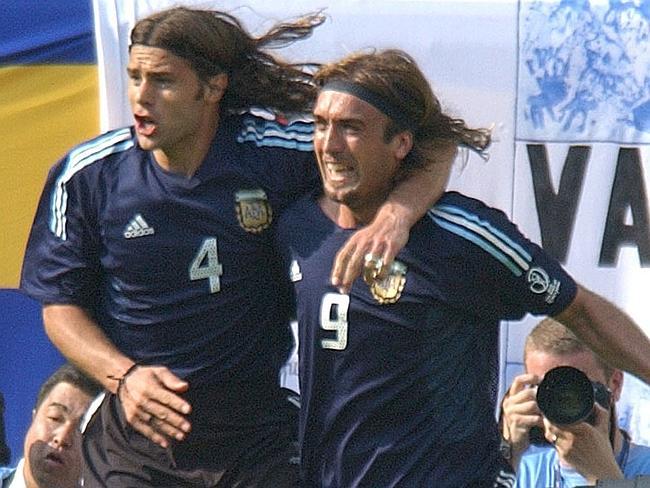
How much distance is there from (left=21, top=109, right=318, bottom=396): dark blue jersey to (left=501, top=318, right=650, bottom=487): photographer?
0.65 metres

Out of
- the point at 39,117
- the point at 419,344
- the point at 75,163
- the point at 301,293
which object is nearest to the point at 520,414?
the point at 419,344

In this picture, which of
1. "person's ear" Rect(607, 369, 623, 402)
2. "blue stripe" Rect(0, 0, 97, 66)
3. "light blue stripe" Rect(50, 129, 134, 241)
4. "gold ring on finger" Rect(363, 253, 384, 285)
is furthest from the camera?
"blue stripe" Rect(0, 0, 97, 66)

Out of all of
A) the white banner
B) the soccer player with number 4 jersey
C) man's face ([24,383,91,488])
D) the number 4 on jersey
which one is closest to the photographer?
the soccer player with number 4 jersey

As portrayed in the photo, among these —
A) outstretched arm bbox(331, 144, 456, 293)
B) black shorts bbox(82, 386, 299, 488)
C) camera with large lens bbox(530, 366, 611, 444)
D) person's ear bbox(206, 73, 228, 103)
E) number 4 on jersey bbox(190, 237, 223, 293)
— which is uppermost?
person's ear bbox(206, 73, 228, 103)

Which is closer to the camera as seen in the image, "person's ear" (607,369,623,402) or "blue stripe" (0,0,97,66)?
"person's ear" (607,369,623,402)

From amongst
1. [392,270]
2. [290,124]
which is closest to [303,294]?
[392,270]

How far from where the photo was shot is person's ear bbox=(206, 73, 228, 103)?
4105 millimetres

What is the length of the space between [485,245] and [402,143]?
0.31 m

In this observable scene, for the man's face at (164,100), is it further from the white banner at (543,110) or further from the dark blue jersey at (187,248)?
the white banner at (543,110)

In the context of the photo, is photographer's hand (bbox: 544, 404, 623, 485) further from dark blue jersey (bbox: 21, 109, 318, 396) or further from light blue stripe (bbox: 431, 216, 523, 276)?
A: dark blue jersey (bbox: 21, 109, 318, 396)

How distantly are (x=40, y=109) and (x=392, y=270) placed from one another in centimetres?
217

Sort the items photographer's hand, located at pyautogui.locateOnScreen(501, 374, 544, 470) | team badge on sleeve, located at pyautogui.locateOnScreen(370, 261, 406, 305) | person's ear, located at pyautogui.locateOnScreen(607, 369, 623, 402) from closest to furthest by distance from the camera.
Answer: team badge on sleeve, located at pyautogui.locateOnScreen(370, 261, 406, 305)
photographer's hand, located at pyautogui.locateOnScreen(501, 374, 544, 470)
person's ear, located at pyautogui.locateOnScreen(607, 369, 623, 402)

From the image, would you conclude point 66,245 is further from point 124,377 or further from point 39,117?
point 39,117

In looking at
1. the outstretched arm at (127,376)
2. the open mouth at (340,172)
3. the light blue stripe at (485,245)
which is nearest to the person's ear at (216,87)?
the open mouth at (340,172)
